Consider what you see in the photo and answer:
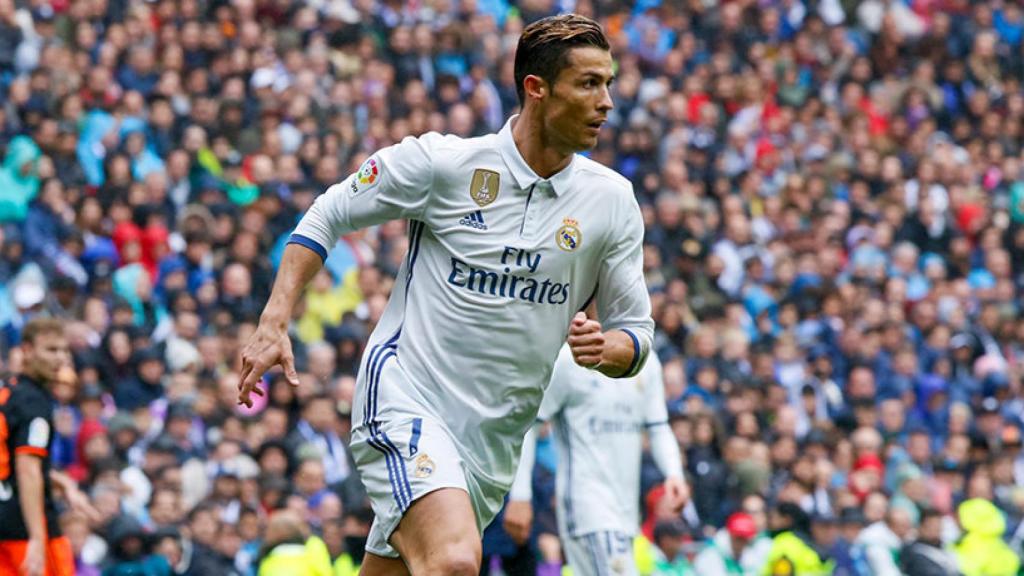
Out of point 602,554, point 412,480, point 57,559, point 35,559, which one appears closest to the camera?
point 412,480

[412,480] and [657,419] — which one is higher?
[412,480]

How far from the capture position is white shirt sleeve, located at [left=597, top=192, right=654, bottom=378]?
7473mm

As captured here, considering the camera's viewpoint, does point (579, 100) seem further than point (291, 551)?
No

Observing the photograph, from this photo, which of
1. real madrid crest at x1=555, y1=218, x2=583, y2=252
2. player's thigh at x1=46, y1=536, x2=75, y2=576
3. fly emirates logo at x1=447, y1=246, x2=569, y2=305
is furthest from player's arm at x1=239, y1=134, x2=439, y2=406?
player's thigh at x1=46, y1=536, x2=75, y2=576

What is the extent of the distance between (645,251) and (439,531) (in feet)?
39.3

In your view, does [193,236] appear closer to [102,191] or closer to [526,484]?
[102,191]

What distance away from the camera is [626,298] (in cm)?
750

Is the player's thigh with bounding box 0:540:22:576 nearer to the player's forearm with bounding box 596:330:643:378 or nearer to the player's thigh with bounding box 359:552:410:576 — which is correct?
the player's thigh with bounding box 359:552:410:576

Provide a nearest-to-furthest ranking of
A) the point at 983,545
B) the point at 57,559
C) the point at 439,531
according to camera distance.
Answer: the point at 439,531 < the point at 57,559 < the point at 983,545

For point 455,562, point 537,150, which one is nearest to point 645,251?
point 537,150

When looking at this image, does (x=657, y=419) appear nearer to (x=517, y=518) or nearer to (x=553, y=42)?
(x=517, y=518)

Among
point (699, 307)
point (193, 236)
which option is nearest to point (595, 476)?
point (193, 236)

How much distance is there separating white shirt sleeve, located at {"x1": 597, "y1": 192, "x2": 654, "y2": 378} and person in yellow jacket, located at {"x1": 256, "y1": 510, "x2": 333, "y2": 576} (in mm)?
4828

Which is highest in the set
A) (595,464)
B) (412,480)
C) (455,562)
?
(412,480)
